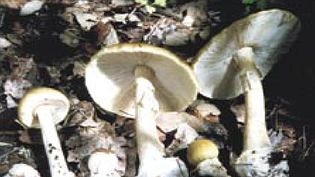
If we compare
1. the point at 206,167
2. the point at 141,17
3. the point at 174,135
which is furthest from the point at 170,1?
the point at 206,167

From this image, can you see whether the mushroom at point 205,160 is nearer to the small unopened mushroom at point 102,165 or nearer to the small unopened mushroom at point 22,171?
the small unopened mushroom at point 102,165

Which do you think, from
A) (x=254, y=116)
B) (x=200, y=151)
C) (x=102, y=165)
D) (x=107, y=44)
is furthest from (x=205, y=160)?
(x=107, y=44)

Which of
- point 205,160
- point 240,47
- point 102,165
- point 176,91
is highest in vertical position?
point 240,47

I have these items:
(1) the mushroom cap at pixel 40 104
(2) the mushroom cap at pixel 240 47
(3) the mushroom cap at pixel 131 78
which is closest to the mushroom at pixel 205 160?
(3) the mushroom cap at pixel 131 78

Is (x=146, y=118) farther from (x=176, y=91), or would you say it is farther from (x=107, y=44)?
(x=107, y=44)

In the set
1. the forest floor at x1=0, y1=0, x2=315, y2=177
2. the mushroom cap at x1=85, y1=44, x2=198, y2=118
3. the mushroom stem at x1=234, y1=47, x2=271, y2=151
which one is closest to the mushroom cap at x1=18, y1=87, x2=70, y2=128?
the forest floor at x1=0, y1=0, x2=315, y2=177
